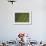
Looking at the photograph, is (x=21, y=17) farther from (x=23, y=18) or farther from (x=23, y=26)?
(x=23, y=26)

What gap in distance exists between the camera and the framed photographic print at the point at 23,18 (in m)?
4.51

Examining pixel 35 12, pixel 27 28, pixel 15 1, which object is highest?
pixel 15 1

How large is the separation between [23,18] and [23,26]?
281 mm

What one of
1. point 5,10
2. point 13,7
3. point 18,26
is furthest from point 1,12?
point 18,26

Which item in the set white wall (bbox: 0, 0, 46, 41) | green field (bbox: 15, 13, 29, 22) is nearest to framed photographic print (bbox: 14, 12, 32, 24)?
green field (bbox: 15, 13, 29, 22)

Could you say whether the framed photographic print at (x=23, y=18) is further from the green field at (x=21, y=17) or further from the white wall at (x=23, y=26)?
the white wall at (x=23, y=26)

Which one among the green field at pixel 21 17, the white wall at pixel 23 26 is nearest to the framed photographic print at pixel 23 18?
the green field at pixel 21 17

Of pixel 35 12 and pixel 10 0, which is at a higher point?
pixel 10 0

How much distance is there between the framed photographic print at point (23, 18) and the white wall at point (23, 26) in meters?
0.13

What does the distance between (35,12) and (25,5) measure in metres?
0.43

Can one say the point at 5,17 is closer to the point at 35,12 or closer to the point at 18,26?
the point at 18,26

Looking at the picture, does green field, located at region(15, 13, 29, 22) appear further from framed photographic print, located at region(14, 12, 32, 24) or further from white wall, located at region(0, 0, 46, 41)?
white wall, located at region(0, 0, 46, 41)

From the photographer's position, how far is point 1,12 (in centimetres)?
455

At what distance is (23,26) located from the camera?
4531mm
